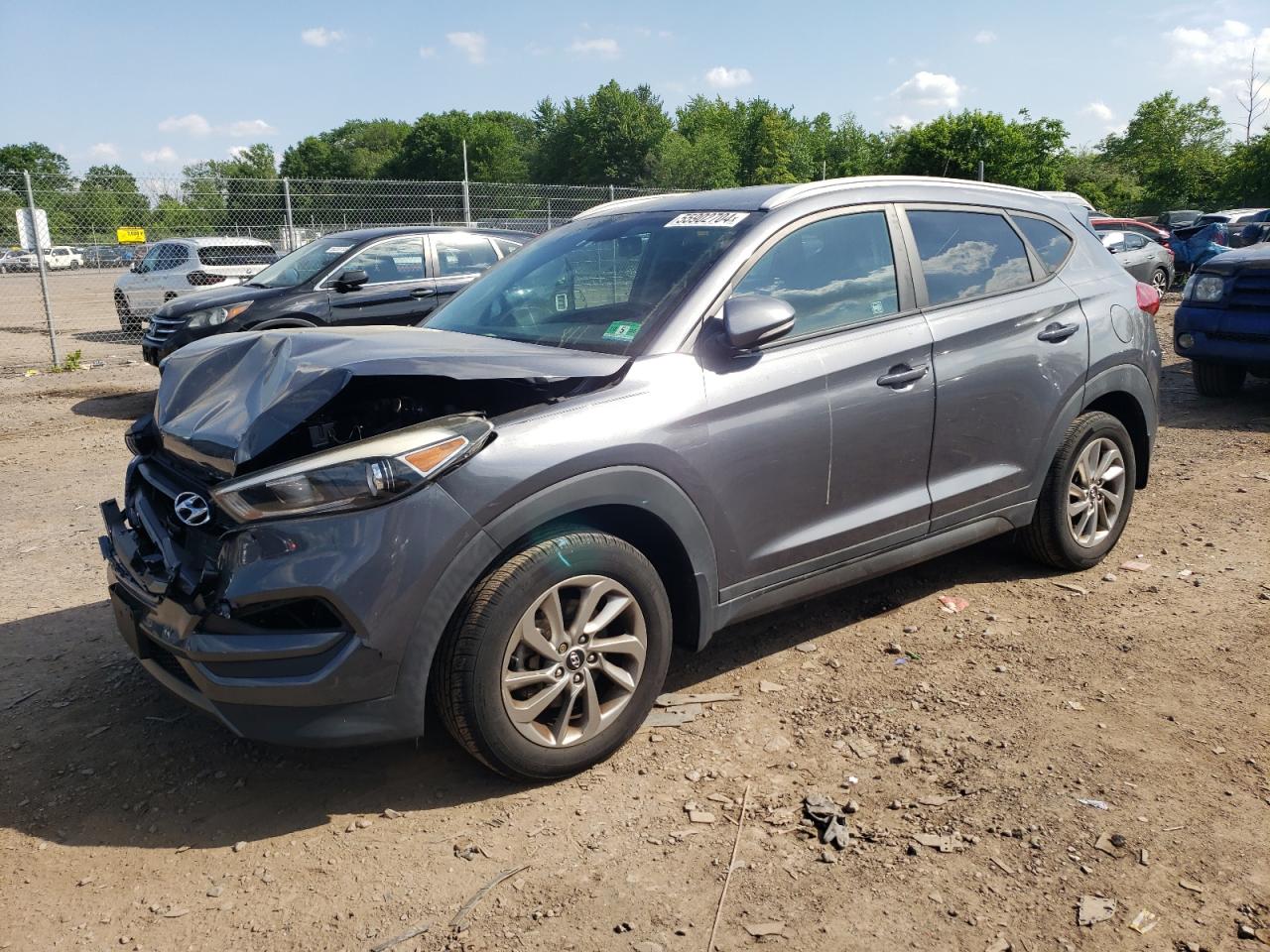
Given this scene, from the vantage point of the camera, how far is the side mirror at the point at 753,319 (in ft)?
10.7

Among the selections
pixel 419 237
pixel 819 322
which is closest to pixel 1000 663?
pixel 819 322

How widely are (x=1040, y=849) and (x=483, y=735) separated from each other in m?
1.57

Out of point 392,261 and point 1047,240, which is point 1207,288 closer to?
point 1047,240

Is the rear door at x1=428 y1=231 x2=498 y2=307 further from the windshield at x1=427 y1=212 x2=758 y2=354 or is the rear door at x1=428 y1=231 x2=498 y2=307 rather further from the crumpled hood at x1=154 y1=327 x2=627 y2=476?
the crumpled hood at x1=154 y1=327 x2=627 y2=476

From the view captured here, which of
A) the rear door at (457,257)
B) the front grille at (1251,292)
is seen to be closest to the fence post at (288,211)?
the rear door at (457,257)

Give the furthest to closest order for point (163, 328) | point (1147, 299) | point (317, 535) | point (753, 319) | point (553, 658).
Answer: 1. point (163, 328)
2. point (1147, 299)
3. point (753, 319)
4. point (553, 658)
5. point (317, 535)

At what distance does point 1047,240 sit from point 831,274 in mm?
1490

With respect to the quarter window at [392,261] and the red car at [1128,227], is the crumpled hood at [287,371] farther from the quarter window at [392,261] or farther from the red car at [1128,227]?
the red car at [1128,227]

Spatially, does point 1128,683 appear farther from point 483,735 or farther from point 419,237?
point 419,237

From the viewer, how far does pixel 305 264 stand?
33.2ft

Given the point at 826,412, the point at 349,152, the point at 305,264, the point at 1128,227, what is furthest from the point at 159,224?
the point at 349,152

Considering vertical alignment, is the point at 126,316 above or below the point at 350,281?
below

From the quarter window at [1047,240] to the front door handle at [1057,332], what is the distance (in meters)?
0.28

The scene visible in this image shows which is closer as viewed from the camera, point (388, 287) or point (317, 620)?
point (317, 620)
